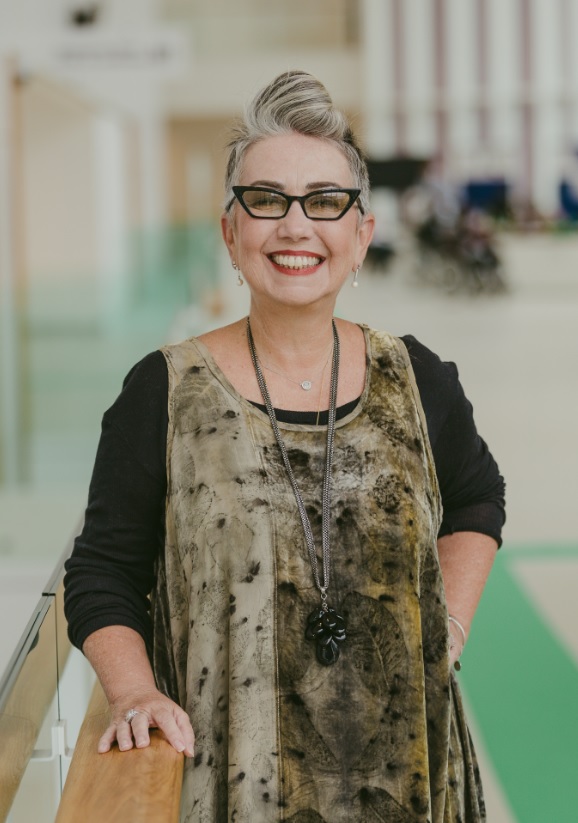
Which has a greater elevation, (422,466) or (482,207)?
(482,207)

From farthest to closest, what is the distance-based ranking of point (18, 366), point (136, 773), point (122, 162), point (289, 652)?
point (122, 162)
point (18, 366)
point (289, 652)
point (136, 773)

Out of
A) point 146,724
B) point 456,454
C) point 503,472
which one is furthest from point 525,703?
point 503,472

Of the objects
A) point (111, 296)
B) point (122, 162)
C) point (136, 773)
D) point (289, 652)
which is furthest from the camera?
point (122, 162)

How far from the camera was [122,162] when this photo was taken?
2139cm

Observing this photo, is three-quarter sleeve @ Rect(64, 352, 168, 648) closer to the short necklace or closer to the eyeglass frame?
the short necklace

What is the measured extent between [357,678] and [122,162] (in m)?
20.6

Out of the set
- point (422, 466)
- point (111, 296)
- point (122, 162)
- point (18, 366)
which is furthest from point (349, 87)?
point (422, 466)

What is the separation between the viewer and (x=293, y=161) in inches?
62.2

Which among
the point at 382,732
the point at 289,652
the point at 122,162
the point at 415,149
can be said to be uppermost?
the point at 415,149

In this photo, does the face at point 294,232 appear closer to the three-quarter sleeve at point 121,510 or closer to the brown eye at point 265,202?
the brown eye at point 265,202

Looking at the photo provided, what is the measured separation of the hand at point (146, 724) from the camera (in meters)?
1.47

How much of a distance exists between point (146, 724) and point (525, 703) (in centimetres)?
268

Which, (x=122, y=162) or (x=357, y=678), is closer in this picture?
(x=357, y=678)

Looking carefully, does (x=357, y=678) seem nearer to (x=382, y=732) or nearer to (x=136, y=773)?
(x=382, y=732)
